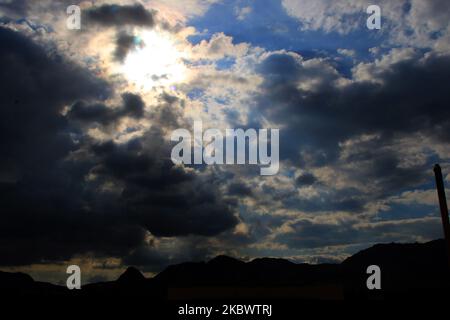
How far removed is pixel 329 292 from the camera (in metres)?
63.5

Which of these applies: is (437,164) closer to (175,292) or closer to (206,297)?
(206,297)

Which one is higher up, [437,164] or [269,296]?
[437,164]

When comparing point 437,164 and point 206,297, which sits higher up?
point 437,164

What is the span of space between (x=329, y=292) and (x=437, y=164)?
109ft
